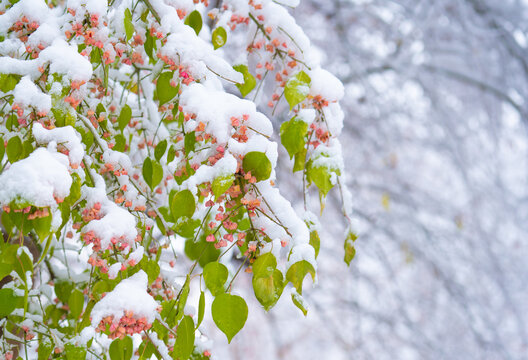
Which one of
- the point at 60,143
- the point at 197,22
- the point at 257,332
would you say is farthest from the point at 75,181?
the point at 257,332

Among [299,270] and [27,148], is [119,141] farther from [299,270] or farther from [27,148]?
[299,270]

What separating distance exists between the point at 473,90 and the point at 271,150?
3.08 metres

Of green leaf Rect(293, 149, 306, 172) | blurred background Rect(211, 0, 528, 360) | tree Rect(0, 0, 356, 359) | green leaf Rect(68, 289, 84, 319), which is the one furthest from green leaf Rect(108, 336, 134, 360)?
blurred background Rect(211, 0, 528, 360)

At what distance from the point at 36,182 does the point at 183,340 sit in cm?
37

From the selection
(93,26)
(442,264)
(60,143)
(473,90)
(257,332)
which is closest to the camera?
(60,143)

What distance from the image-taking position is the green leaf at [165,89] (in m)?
0.99

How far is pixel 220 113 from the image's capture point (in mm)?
799

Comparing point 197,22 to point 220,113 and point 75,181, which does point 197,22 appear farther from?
point 75,181

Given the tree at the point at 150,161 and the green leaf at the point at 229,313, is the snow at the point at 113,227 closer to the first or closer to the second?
the tree at the point at 150,161

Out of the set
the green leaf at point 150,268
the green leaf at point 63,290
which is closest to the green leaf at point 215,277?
the green leaf at point 150,268

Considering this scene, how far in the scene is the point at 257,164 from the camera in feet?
2.57

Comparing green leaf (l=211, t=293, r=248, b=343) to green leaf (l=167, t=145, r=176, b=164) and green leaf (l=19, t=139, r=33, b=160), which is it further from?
green leaf (l=167, t=145, r=176, b=164)

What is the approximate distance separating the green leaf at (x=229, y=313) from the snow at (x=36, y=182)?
0.27 meters

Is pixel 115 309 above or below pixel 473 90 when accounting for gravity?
above
